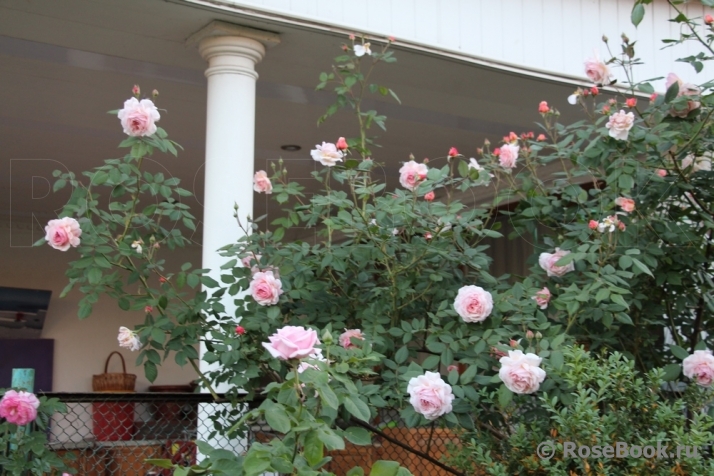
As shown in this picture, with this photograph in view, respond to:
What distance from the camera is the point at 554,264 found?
9.66 ft

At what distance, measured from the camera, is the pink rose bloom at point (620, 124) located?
2.85 meters

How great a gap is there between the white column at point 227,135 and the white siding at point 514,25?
230 millimetres

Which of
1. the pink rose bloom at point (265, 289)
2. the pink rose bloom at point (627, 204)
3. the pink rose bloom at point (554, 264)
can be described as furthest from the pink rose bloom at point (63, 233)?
the pink rose bloom at point (627, 204)

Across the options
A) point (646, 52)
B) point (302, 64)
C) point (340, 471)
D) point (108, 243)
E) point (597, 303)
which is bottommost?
point (340, 471)

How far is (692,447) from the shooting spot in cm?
208

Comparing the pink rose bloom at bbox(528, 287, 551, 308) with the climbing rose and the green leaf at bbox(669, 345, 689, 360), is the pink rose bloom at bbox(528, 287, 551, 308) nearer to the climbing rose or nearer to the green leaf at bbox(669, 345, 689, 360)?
the climbing rose

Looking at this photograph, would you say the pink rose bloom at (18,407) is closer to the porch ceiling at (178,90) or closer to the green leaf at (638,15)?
the porch ceiling at (178,90)

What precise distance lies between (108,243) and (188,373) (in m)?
7.32

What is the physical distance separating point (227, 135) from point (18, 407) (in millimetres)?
1478

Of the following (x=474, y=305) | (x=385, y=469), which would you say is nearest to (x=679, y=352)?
(x=474, y=305)

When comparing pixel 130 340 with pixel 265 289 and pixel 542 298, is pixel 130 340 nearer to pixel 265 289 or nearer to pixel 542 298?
pixel 265 289

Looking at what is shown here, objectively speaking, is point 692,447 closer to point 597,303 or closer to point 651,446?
point 651,446

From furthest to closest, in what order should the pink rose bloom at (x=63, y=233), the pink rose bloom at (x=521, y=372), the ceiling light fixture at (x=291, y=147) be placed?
the ceiling light fixture at (x=291, y=147)
the pink rose bloom at (x=63, y=233)
the pink rose bloom at (x=521, y=372)

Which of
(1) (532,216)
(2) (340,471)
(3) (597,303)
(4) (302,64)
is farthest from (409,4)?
(2) (340,471)
